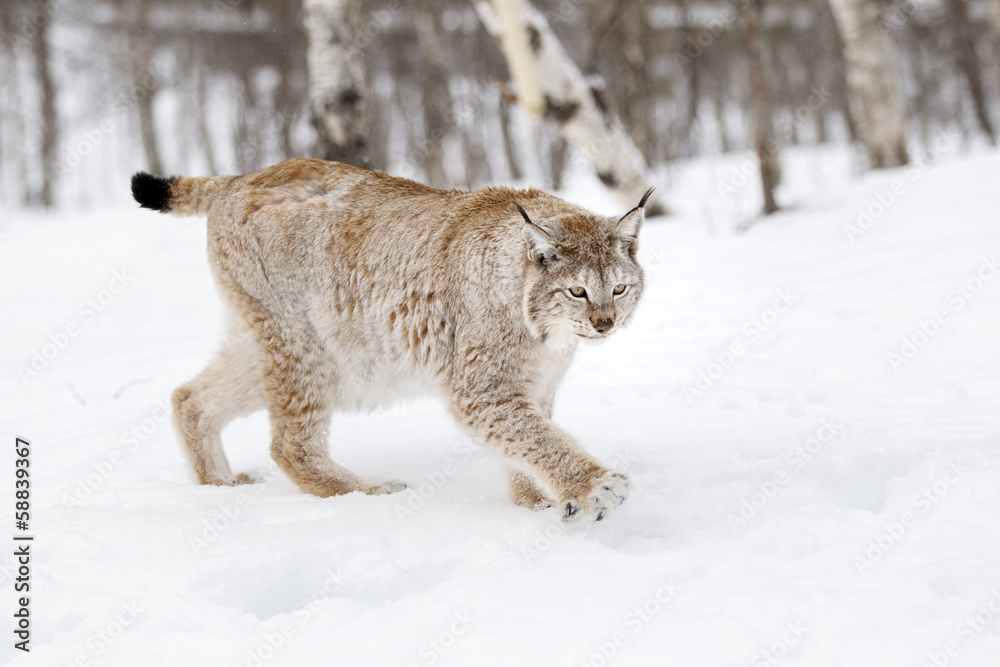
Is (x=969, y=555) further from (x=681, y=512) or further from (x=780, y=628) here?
(x=681, y=512)

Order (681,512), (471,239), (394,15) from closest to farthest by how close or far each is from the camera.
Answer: (681,512) < (471,239) < (394,15)

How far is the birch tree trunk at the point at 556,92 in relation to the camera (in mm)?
7367

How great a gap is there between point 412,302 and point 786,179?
41.3 ft

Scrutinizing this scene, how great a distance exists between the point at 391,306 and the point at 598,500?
4.58 ft

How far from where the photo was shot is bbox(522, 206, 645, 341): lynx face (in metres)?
3.13

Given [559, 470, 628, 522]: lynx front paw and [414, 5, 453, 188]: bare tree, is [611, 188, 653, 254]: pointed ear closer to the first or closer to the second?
[559, 470, 628, 522]: lynx front paw

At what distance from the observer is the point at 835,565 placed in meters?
2.36

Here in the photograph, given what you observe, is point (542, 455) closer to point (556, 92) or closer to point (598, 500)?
point (598, 500)

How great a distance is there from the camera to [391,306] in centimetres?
360

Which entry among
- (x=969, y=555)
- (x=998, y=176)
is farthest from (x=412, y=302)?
(x=998, y=176)

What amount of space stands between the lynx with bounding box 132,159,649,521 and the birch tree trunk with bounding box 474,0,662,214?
4.06 m

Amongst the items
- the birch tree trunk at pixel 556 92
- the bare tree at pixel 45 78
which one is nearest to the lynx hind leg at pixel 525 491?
the birch tree trunk at pixel 556 92

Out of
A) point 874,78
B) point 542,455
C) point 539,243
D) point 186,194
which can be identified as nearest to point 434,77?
point 874,78

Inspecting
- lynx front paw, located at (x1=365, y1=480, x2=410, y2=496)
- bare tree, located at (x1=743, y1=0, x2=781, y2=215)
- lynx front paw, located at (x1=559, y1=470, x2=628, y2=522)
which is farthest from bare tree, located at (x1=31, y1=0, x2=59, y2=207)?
lynx front paw, located at (x1=559, y1=470, x2=628, y2=522)
